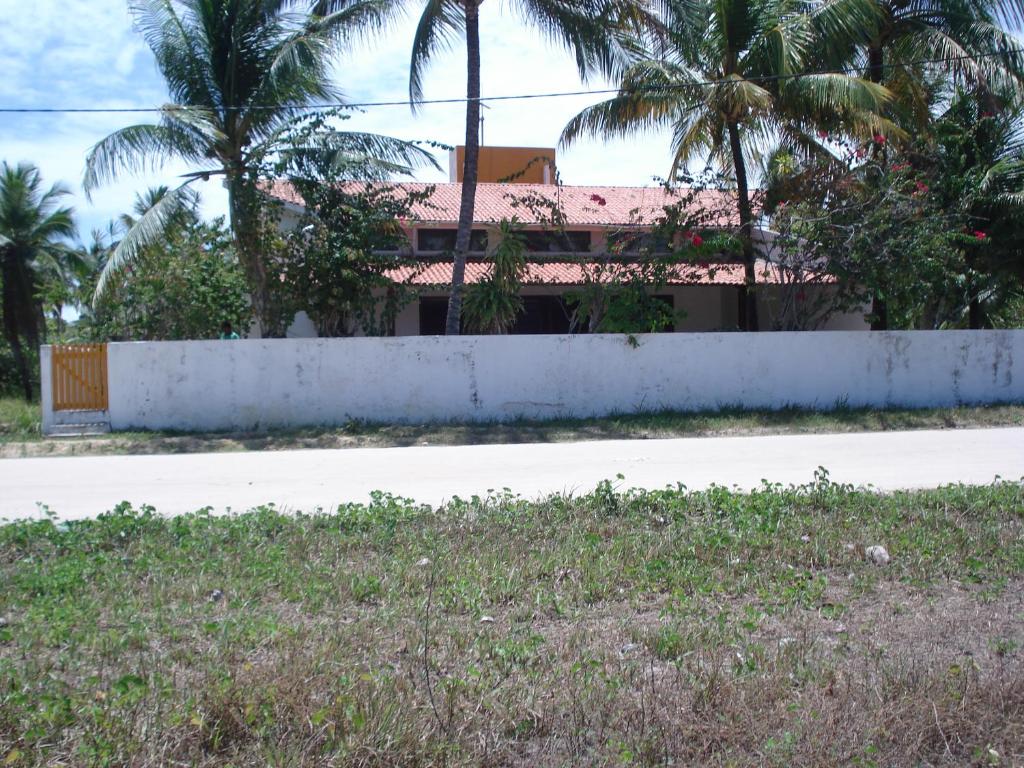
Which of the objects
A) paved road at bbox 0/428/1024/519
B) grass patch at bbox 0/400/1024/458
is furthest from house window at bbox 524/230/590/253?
paved road at bbox 0/428/1024/519

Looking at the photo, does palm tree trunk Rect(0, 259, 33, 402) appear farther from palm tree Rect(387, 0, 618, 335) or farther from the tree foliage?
palm tree Rect(387, 0, 618, 335)

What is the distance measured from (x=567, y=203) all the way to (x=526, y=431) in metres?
11.0

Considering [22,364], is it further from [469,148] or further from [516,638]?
[516,638]

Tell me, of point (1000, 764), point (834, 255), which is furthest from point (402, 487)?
point (834, 255)

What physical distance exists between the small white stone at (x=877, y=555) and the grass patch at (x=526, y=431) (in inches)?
320

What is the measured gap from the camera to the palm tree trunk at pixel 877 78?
1972 cm

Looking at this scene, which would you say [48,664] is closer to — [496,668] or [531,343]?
[496,668]

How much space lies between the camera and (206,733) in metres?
4.05

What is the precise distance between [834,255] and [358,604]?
555 inches

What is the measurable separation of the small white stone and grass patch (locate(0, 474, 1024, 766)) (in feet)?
0.25

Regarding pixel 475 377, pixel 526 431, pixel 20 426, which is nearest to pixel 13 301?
pixel 20 426

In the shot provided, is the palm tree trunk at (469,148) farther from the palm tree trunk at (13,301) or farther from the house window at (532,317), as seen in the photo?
the palm tree trunk at (13,301)

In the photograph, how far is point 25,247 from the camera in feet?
92.4

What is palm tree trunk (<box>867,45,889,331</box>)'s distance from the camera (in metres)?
19.7
